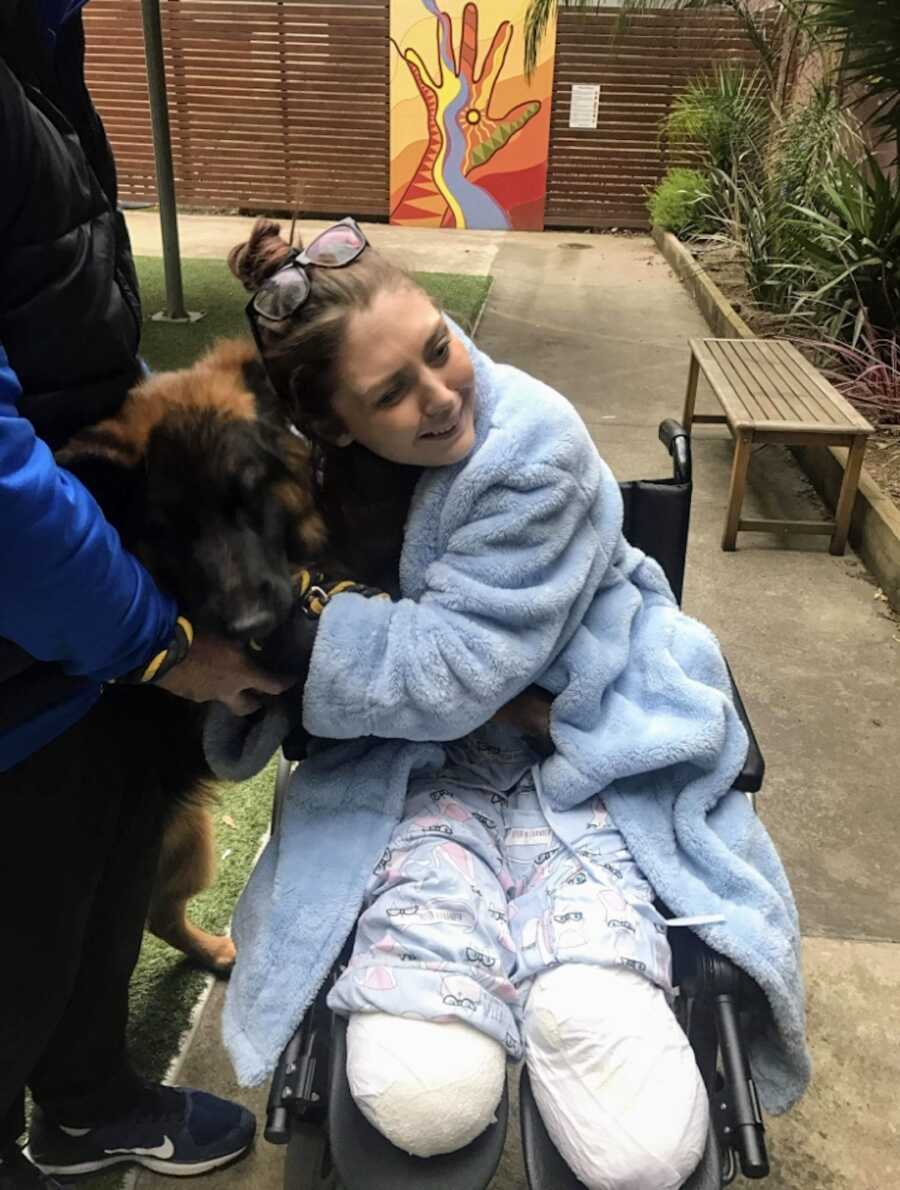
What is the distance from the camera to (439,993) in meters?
1.25

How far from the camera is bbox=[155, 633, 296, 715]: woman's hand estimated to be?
138cm

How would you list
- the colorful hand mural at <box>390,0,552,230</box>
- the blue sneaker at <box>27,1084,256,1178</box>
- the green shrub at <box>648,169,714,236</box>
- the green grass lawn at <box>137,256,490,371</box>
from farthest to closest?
the colorful hand mural at <box>390,0,552,230</box>, the green shrub at <box>648,169,714,236</box>, the green grass lawn at <box>137,256,490,371</box>, the blue sneaker at <box>27,1084,256,1178</box>

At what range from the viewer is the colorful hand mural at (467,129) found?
38.4ft

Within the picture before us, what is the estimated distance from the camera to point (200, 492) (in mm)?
1381

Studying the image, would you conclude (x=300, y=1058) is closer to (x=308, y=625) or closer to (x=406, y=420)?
(x=308, y=625)

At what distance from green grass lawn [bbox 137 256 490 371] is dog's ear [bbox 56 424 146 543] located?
14.9ft

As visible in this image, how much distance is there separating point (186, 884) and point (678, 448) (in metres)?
1.39

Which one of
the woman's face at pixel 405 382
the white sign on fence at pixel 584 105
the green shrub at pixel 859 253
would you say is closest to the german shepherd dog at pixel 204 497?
the woman's face at pixel 405 382

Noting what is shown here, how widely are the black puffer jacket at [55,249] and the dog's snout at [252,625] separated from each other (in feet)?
1.09

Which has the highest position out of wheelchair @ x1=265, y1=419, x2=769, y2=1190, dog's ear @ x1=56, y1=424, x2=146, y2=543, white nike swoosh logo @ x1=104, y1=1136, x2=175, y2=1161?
dog's ear @ x1=56, y1=424, x2=146, y2=543

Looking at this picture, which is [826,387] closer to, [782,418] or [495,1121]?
[782,418]

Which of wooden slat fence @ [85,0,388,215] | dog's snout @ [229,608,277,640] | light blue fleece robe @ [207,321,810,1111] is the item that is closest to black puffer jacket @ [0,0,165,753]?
dog's snout @ [229,608,277,640]

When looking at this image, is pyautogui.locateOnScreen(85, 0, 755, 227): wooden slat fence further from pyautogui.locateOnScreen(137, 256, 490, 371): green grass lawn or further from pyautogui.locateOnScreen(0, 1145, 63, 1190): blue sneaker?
pyautogui.locateOnScreen(0, 1145, 63, 1190): blue sneaker

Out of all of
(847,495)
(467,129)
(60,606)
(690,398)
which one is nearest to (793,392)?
(847,495)
